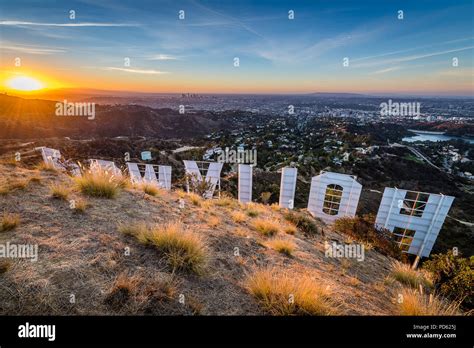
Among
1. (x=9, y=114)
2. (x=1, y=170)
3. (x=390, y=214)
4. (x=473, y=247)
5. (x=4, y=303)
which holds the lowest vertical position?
(x=473, y=247)

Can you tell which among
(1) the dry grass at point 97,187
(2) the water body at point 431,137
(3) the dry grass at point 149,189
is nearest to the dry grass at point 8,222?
(1) the dry grass at point 97,187

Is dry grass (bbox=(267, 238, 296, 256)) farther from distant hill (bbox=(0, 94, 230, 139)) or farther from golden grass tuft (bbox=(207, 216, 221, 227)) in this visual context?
distant hill (bbox=(0, 94, 230, 139))

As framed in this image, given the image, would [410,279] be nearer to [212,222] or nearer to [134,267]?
[212,222]

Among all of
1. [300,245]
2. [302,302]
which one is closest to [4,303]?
→ [302,302]

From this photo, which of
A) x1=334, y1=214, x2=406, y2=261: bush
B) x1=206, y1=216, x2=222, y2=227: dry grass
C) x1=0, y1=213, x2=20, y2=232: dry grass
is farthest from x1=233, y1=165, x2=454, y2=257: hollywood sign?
x1=0, y1=213, x2=20, y2=232: dry grass

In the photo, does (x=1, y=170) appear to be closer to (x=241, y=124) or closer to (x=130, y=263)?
(x=130, y=263)

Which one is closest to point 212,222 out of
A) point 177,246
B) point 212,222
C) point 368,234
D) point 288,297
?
point 212,222
